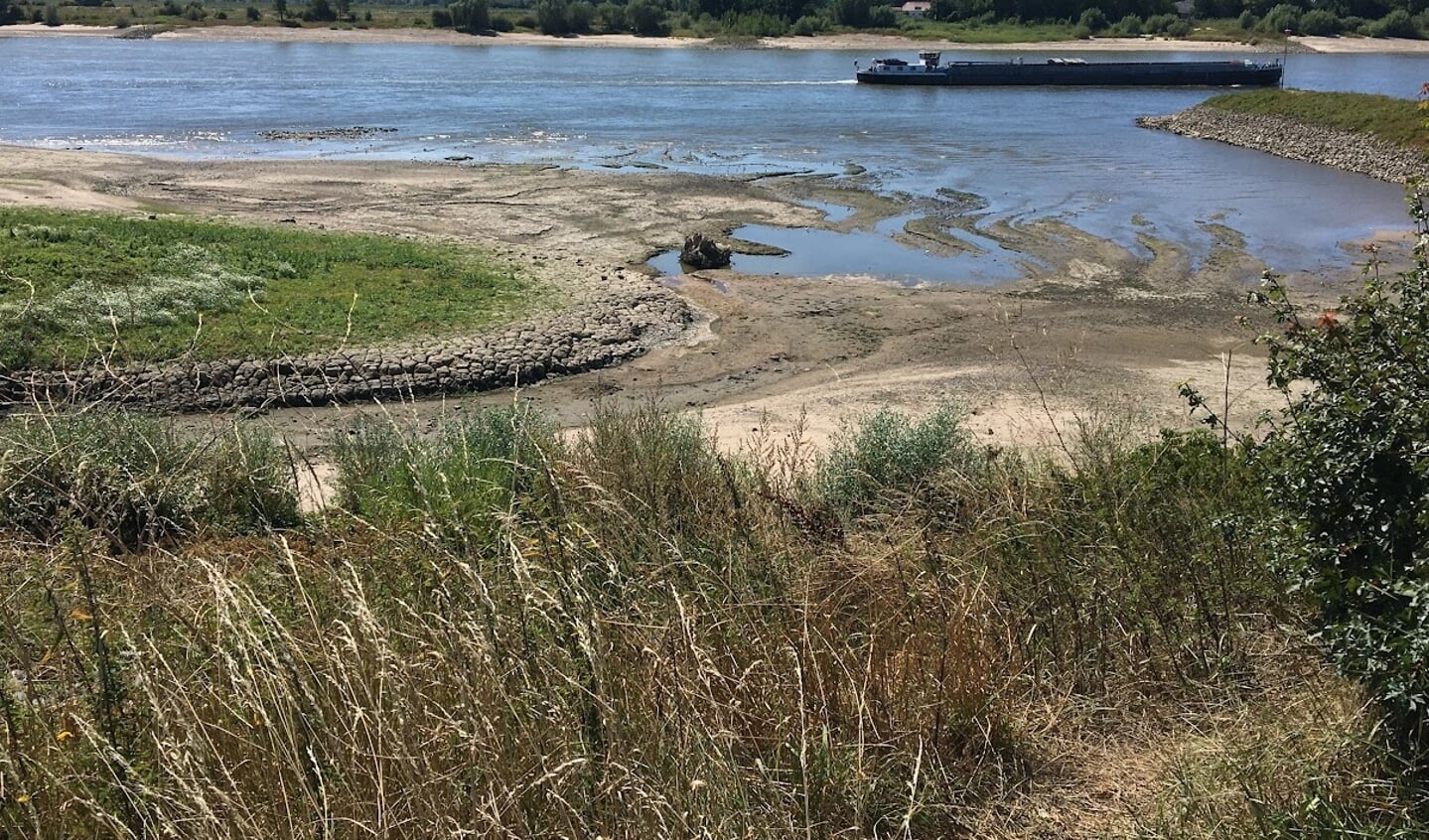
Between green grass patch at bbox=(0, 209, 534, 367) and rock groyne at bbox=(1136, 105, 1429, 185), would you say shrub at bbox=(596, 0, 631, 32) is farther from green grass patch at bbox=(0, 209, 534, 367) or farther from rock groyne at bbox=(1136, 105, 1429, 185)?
green grass patch at bbox=(0, 209, 534, 367)

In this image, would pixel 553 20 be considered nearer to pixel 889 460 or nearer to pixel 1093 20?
pixel 1093 20

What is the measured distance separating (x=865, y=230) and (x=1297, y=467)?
75.9ft

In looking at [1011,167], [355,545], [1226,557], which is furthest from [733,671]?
[1011,167]

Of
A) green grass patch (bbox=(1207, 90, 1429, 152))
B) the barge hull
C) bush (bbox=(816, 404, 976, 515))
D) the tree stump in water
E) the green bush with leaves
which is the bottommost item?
the tree stump in water

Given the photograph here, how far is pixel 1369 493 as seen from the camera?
148 inches

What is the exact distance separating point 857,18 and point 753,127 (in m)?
67.3

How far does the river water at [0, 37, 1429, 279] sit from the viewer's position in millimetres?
30594

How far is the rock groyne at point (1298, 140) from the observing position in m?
36.2

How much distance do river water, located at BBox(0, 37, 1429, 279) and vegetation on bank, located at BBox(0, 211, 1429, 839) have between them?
18.5 metres

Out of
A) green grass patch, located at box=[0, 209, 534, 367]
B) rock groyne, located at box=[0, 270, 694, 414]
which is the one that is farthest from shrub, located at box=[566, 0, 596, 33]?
rock groyne, located at box=[0, 270, 694, 414]

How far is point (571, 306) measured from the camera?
17922 millimetres

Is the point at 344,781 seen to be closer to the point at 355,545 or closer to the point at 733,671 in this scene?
the point at 733,671

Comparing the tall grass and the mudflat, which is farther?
the mudflat

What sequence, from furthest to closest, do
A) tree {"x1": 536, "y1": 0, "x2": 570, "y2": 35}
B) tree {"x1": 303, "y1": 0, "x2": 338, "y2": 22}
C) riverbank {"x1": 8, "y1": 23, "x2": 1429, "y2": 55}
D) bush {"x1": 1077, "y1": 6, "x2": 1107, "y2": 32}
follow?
1. tree {"x1": 303, "y1": 0, "x2": 338, "y2": 22}
2. bush {"x1": 1077, "y1": 6, "x2": 1107, "y2": 32}
3. tree {"x1": 536, "y1": 0, "x2": 570, "y2": 35}
4. riverbank {"x1": 8, "y1": 23, "x2": 1429, "y2": 55}
